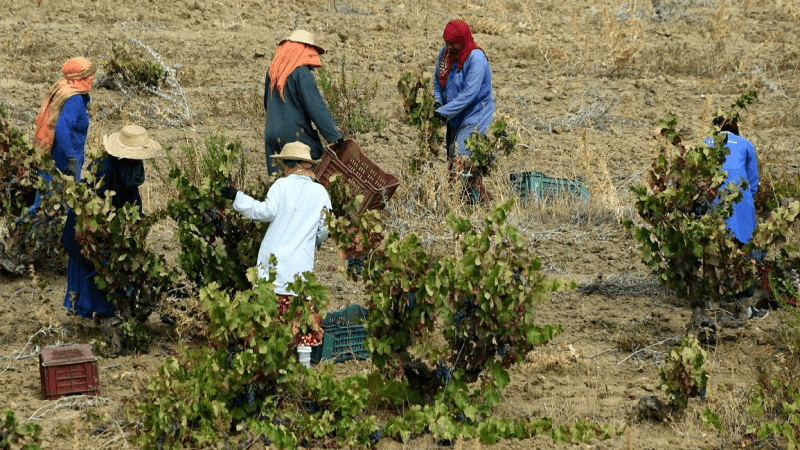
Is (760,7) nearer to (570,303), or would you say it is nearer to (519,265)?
(570,303)

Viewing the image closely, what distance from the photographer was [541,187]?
28.3 feet

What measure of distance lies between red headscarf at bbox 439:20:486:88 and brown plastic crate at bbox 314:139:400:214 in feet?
5.45

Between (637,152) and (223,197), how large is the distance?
530cm

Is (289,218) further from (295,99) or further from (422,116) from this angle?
(422,116)

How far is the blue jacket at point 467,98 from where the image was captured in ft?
26.9

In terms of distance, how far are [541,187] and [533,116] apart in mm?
2471

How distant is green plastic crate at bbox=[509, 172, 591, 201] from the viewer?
8562 millimetres

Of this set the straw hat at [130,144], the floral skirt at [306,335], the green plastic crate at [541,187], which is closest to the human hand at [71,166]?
the straw hat at [130,144]

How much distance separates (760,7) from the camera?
15906 millimetres

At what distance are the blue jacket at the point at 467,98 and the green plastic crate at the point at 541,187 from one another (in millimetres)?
528

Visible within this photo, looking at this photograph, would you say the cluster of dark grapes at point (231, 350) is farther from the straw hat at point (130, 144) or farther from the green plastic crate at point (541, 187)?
the green plastic crate at point (541, 187)

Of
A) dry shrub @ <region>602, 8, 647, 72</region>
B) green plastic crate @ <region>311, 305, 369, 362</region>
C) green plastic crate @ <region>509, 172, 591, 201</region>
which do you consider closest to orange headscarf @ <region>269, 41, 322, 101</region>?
green plastic crate @ <region>311, 305, 369, 362</region>

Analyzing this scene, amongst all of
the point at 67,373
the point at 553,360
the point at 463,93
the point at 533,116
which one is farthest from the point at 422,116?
the point at 67,373

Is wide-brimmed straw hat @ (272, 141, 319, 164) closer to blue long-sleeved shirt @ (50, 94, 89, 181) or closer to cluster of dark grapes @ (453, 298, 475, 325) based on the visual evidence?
cluster of dark grapes @ (453, 298, 475, 325)
